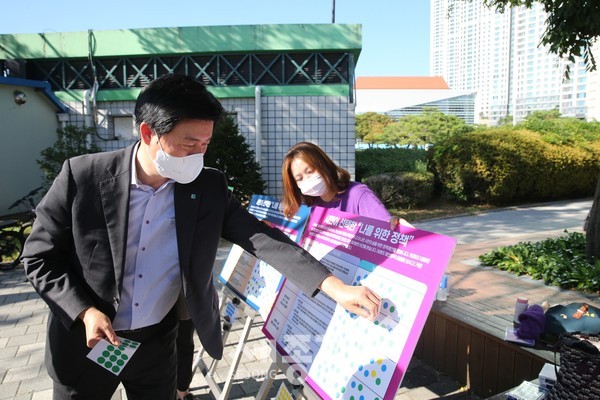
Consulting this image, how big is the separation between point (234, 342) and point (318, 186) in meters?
2.05

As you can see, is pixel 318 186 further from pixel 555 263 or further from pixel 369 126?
pixel 369 126

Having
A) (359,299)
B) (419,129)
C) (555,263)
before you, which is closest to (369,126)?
(419,129)

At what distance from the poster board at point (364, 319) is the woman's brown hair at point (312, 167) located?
0.71 m

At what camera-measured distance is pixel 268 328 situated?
233 centimetres

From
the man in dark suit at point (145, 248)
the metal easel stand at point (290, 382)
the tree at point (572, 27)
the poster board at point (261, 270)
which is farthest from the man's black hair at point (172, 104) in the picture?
the tree at point (572, 27)

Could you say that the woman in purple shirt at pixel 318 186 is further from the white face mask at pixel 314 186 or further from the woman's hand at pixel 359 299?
the woman's hand at pixel 359 299

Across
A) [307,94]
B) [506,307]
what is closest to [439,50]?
[307,94]

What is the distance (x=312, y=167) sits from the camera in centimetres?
292

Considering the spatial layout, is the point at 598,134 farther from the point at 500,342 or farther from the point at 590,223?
the point at 500,342

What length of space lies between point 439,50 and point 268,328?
95.1 metres

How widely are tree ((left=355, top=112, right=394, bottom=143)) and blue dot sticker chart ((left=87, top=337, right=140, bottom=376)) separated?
35.9 metres

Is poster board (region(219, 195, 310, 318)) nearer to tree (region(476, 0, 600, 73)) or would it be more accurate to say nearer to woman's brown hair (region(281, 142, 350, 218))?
woman's brown hair (region(281, 142, 350, 218))

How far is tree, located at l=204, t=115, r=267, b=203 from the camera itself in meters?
8.36

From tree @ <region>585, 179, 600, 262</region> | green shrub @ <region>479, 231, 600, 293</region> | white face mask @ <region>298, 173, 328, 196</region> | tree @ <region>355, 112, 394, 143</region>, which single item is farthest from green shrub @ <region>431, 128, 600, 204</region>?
tree @ <region>355, 112, 394, 143</region>
